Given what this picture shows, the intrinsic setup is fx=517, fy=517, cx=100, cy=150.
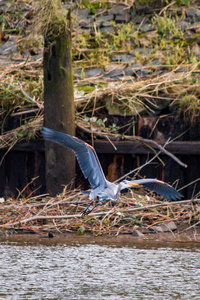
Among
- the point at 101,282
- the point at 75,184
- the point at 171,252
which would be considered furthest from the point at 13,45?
the point at 101,282

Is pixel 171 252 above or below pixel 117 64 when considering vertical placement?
below

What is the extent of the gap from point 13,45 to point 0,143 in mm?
3808

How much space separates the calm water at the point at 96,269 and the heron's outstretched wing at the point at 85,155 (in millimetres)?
769

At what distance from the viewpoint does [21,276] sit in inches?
173

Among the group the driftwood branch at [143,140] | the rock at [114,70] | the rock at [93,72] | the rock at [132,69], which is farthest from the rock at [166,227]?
the rock at [93,72]

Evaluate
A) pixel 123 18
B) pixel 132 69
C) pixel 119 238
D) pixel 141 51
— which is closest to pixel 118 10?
pixel 123 18

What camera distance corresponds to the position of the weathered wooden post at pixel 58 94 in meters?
7.38

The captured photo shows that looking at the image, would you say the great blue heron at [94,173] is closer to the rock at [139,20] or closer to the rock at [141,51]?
the rock at [141,51]

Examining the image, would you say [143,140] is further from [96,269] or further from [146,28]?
[146,28]

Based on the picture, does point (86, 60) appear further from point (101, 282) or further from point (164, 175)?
point (101, 282)

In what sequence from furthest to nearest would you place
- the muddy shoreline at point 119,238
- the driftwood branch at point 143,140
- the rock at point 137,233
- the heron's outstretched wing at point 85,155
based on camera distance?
1. the driftwood branch at point 143,140
2. the rock at point 137,233
3. the muddy shoreline at point 119,238
4. the heron's outstretched wing at point 85,155

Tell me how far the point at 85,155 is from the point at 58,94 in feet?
6.85

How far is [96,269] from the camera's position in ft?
15.4

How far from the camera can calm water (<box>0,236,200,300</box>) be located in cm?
393
